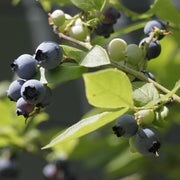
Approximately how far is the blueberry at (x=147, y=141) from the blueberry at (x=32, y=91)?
155mm

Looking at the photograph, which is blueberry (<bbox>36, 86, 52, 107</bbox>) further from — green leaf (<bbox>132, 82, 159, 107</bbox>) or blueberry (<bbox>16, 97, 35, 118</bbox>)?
green leaf (<bbox>132, 82, 159, 107</bbox>)

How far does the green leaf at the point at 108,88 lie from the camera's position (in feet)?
1.62

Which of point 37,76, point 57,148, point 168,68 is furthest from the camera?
point 57,148

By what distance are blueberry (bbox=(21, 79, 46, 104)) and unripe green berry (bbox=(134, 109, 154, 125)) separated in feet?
0.48

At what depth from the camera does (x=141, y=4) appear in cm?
286

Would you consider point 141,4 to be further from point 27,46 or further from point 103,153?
point 103,153

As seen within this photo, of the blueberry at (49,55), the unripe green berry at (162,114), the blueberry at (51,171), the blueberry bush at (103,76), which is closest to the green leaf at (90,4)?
the blueberry bush at (103,76)

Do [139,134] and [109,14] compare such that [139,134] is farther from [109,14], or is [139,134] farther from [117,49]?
[109,14]

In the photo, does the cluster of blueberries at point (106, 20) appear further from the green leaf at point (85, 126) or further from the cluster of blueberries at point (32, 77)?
the green leaf at point (85, 126)

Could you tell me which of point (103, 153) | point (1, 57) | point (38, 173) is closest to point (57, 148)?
point (103, 153)

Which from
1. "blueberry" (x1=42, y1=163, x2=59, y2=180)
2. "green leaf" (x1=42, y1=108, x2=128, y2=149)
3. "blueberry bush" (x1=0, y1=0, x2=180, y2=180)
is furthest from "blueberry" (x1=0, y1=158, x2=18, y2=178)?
"green leaf" (x1=42, y1=108, x2=128, y2=149)

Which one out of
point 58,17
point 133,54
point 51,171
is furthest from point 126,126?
point 51,171

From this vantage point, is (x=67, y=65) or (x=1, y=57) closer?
(x=67, y=65)

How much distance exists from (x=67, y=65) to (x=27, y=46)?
2330mm
